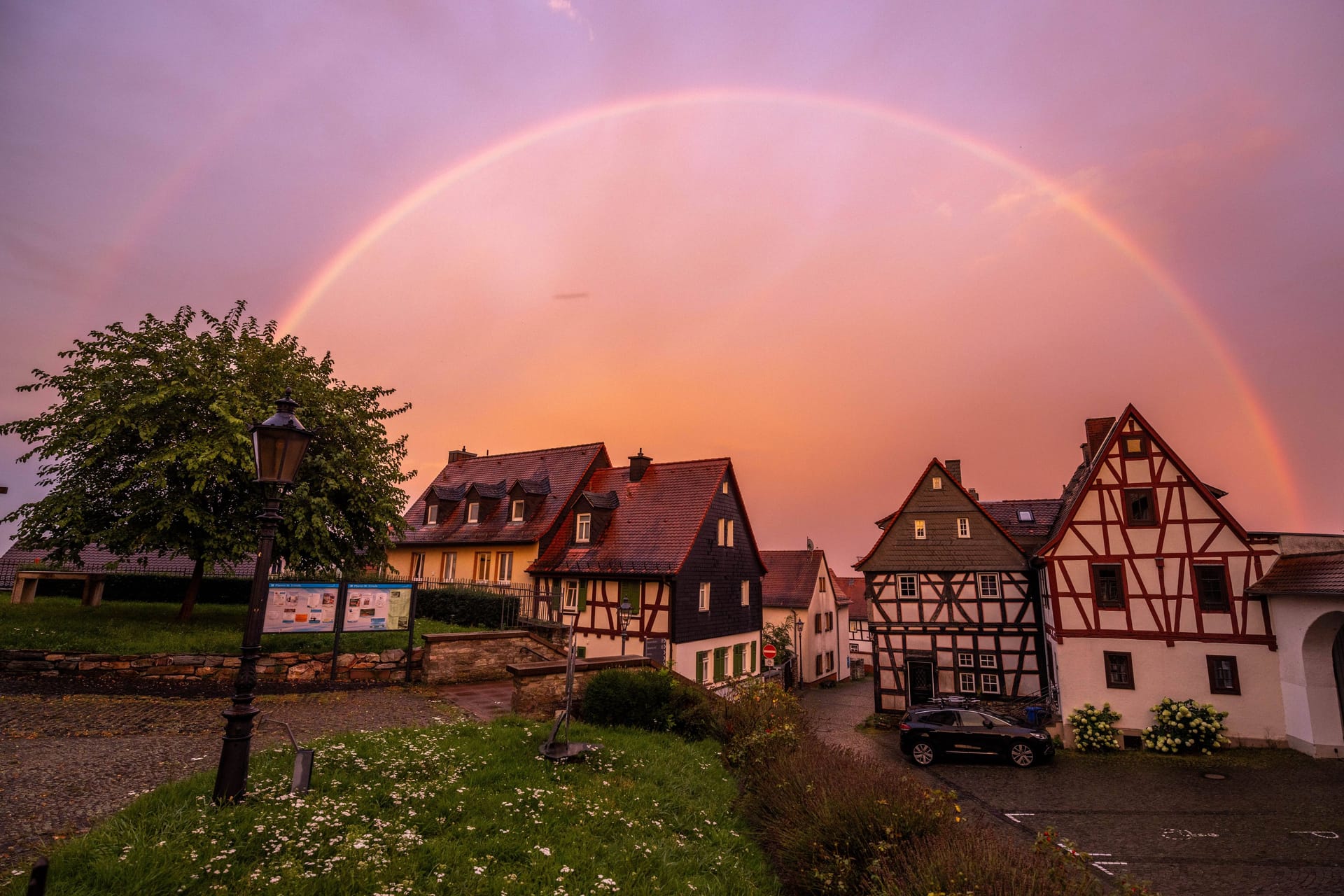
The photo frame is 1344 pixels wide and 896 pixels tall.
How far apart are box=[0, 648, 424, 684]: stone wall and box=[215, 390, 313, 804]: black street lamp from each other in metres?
9.05

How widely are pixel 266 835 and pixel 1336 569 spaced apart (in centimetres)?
2599

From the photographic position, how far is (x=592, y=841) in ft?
23.4

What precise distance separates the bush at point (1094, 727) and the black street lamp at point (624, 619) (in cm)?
1648

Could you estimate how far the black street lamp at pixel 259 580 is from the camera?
6.75 metres

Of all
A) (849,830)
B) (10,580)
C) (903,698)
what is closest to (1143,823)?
(849,830)

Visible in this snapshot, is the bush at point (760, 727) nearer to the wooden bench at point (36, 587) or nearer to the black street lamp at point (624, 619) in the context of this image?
the black street lamp at point (624, 619)

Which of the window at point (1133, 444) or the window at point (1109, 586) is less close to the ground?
the window at point (1133, 444)

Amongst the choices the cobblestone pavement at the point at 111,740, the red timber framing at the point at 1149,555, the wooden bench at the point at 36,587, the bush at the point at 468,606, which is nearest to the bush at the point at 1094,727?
the red timber framing at the point at 1149,555

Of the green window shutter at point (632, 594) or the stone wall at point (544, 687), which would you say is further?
the green window shutter at point (632, 594)

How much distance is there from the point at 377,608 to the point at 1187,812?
19.5m

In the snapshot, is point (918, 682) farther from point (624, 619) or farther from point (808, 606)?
point (808, 606)

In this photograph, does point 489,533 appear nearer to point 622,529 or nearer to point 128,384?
point 622,529

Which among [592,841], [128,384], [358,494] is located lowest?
[592,841]

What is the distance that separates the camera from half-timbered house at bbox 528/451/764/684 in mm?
27859
